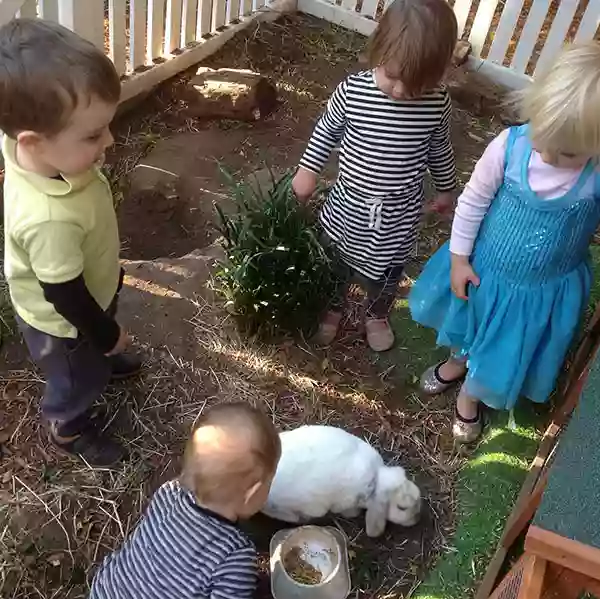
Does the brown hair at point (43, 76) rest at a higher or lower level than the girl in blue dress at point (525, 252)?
higher

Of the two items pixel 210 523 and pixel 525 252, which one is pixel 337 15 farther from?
pixel 210 523

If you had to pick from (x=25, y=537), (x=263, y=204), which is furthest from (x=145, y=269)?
(x=25, y=537)

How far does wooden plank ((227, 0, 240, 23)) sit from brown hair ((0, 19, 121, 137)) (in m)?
3.22

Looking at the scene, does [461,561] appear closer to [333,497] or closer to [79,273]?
[333,497]

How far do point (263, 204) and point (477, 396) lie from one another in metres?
1.01

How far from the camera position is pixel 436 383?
9.55ft

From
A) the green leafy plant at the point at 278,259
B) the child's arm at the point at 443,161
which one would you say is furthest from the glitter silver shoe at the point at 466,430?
the child's arm at the point at 443,161

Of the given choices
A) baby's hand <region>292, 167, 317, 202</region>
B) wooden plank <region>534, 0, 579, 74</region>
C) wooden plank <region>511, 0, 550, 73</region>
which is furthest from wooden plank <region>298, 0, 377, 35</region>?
baby's hand <region>292, 167, 317, 202</region>

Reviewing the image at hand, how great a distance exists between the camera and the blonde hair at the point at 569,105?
6.21ft

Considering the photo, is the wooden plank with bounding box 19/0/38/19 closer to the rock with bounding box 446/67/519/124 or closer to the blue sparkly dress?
the blue sparkly dress

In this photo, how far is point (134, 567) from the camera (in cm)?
191

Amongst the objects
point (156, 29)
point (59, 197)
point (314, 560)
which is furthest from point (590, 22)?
point (59, 197)

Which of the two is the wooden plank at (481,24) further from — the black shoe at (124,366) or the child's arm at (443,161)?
the black shoe at (124,366)

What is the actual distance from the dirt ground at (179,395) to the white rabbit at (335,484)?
0.13 meters
